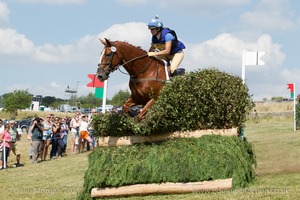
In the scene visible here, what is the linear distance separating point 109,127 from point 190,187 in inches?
85.3

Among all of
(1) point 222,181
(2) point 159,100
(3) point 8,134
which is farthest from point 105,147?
(3) point 8,134

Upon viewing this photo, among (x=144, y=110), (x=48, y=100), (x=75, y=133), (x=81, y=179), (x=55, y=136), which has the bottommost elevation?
(x=81, y=179)

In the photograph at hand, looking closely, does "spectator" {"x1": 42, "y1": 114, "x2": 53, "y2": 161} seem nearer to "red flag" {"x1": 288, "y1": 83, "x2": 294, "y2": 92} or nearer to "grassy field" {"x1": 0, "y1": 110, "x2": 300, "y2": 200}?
"grassy field" {"x1": 0, "y1": 110, "x2": 300, "y2": 200}

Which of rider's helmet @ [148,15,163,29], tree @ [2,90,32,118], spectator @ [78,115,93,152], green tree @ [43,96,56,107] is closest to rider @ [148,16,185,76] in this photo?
rider's helmet @ [148,15,163,29]

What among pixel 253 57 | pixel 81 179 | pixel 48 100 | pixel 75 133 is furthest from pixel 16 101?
pixel 253 57

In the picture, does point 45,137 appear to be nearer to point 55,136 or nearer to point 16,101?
point 55,136

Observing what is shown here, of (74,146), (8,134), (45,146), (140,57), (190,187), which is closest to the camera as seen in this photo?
(190,187)

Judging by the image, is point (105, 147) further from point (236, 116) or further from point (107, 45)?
point (236, 116)

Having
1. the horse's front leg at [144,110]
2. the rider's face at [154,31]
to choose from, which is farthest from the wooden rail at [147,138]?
the rider's face at [154,31]

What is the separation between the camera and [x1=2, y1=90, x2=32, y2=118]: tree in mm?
84000

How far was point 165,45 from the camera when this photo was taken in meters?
9.87

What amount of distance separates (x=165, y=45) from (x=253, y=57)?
5.83 metres

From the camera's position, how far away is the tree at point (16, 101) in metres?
84.0

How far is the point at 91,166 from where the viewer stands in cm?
971
